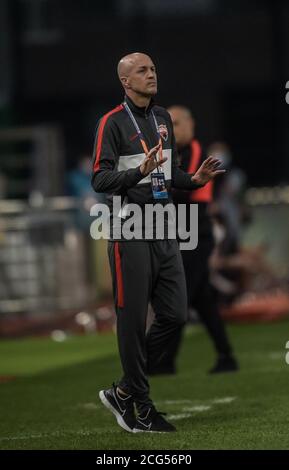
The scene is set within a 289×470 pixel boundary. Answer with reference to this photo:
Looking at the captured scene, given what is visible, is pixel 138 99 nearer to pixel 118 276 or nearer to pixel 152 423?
pixel 118 276

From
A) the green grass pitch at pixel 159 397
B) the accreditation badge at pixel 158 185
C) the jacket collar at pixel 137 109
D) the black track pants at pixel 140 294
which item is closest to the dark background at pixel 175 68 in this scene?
the green grass pitch at pixel 159 397

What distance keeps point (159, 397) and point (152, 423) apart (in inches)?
84.1

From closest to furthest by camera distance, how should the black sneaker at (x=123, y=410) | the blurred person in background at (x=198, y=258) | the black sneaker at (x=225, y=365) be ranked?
the black sneaker at (x=123, y=410) → the blurred person in background at (x=198, y=258) → the black sneaker at (x=225, y=365)

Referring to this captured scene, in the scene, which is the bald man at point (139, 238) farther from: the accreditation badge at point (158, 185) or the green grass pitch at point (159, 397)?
the green grass pitch at point (159, 397)

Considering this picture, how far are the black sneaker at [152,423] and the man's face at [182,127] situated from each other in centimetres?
372

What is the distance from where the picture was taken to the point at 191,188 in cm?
949

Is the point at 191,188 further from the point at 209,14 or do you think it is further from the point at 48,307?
the point at 209,14

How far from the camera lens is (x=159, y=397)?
11.4 meters

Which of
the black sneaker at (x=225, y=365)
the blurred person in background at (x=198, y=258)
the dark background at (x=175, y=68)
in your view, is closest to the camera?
the blurred person in background at (x=198, y=258)

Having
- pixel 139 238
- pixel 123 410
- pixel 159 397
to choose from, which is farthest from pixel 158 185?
pixel 159 397

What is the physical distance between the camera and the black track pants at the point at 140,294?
30.4 ft

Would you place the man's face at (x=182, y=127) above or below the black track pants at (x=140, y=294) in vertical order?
above

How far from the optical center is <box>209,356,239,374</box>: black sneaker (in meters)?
13.0

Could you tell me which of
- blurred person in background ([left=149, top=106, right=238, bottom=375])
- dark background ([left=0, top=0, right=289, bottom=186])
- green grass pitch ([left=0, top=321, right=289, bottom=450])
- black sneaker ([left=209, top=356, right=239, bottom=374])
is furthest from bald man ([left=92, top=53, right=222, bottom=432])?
dark background ([left=0, top=0, right=289, bottom=186])
